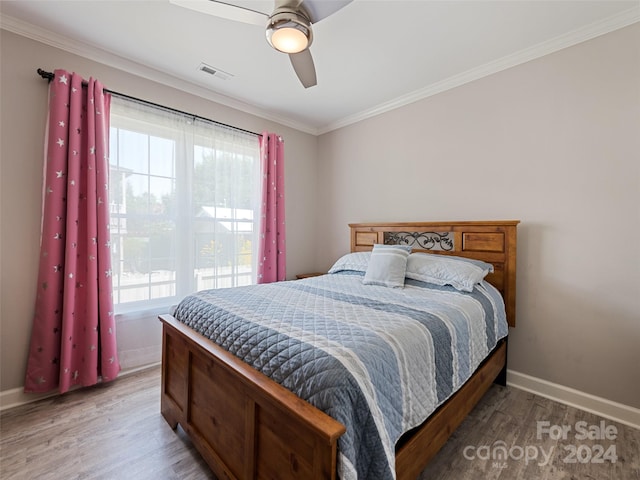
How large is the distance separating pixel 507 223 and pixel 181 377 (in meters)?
2.59

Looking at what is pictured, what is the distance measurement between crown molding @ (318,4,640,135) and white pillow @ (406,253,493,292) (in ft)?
5.44

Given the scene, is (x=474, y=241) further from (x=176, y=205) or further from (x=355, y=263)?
(x=176, y=205)

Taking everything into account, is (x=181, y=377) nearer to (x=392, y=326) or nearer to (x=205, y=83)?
(x=392, y=326)

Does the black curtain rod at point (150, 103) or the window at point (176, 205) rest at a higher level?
the black curtain rod at point (150, 103)

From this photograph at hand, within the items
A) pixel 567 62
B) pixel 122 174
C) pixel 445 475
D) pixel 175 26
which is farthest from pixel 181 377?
pixel 567 62

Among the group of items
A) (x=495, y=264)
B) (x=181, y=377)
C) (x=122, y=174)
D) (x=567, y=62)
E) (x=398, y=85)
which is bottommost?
(x=181, y=377)

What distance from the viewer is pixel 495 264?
2.35m

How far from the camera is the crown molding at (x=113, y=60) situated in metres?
1.97

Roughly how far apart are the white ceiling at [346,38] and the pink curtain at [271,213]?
0.65 meters

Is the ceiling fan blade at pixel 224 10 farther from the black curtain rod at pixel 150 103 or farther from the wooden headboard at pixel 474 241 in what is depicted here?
the wooden headboard at pixel 474 241

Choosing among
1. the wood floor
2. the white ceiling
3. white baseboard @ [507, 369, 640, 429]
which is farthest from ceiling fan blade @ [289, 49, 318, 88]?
white baseboard @ [507, 369, 640, 429]

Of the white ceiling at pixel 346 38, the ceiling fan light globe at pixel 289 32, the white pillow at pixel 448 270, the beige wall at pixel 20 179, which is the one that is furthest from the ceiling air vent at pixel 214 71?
the white pillow at pixel 448 270

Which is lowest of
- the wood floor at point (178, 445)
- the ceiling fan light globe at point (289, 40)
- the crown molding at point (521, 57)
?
the wood floor at point (178, 445)

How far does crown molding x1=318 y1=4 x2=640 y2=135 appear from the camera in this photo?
1.89 meters
